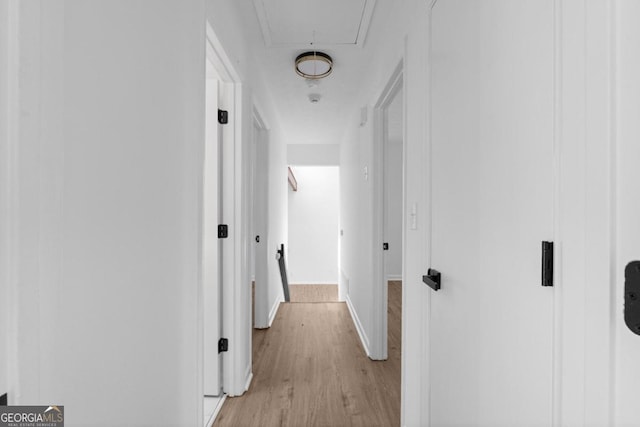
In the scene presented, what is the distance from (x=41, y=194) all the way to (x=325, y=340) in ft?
9.35

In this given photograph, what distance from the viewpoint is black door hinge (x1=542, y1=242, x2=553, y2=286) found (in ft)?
2.18

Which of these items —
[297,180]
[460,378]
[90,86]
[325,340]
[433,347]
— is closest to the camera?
[90,86]

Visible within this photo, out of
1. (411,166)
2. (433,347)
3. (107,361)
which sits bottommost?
(433,347)

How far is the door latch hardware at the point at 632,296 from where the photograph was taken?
491 millimetres

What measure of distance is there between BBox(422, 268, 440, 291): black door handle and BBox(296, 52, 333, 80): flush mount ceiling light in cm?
192

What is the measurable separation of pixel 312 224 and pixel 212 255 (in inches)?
192

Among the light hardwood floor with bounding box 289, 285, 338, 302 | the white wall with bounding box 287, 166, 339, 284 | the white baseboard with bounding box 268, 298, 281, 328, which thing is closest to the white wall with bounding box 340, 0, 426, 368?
the white baseboard with bounding box 268, 298, 281, 328

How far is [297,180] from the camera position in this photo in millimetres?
6824

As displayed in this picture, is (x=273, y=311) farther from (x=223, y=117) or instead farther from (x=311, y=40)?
(x=311, y=40)

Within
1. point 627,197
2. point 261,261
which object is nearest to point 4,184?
point 627,197

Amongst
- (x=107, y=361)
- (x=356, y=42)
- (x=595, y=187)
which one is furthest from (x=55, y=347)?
(x=356, y=42)

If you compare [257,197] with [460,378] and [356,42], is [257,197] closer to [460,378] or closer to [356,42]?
[356,42]

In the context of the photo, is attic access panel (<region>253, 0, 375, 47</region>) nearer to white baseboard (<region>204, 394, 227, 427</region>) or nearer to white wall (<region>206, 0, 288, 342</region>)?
white wall (<region>206, 0, 288, 342</region>)

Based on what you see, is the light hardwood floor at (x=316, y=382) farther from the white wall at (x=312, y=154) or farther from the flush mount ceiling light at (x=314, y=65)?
the white wall at (x=312, y=154)
